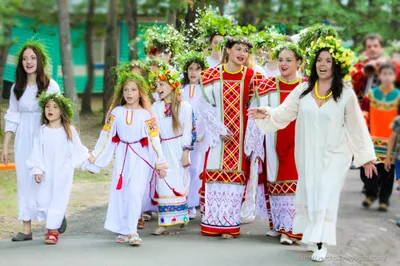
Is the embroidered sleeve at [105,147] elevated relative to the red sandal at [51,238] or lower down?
elevated

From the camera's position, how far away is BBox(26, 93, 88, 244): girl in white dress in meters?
8.05

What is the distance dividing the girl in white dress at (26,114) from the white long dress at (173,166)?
121 centimetres

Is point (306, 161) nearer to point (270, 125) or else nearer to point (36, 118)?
point (270, 125)

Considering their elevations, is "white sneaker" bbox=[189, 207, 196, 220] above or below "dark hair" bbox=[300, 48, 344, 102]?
below

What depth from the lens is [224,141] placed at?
866cm

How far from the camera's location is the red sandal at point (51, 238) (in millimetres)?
7980

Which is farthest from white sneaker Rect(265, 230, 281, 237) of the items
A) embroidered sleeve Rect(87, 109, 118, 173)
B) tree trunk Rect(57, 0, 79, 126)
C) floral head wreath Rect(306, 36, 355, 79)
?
tree trunk Rect(57, 0, 79, 126)

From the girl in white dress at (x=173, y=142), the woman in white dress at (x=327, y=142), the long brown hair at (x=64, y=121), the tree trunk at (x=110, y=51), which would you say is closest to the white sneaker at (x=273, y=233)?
the girl in white dress at (x=173, y=142)

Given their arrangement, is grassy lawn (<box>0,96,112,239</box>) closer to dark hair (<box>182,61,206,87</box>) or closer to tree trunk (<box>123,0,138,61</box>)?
dark hair (<box>182,61,206,87</box>)

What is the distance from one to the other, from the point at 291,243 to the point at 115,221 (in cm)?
173

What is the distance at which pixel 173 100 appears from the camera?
891 cm

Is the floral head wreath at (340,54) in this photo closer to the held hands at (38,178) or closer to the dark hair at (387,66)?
the dark hair at (387,66)

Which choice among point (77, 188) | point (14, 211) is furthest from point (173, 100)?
point (77, 188)

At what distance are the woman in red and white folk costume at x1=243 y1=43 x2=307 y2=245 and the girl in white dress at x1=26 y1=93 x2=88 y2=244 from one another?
5.82 ft
